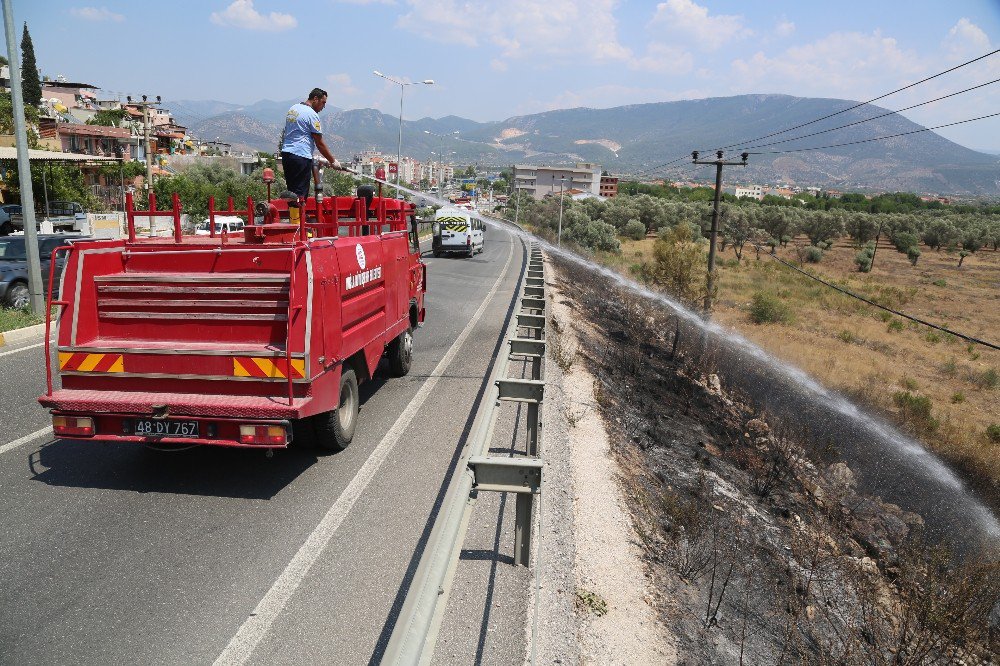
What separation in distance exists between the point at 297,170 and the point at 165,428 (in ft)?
12.6

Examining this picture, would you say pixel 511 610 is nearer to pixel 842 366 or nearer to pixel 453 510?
pixel 453 510

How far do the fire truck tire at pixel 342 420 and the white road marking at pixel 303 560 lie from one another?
1.12ft

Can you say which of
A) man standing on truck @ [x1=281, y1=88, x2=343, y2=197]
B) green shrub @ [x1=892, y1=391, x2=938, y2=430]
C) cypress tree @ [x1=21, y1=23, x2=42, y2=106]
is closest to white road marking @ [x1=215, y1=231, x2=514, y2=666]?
man standing on truck @ [x1=281, y1=88, x2=343, y2=197]

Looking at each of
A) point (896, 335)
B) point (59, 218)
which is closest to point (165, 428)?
point (59, 218)

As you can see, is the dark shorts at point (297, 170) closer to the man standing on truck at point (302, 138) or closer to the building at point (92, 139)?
the man standing on truck at point (302, 138)

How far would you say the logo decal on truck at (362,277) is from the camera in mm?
6180

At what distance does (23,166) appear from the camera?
1198 cm

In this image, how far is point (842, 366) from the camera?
24.2 metres

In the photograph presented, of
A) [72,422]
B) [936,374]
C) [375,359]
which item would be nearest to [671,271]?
[936,374]

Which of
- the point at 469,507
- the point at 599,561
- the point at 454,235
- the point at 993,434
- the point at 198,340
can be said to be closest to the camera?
the point at 469,507

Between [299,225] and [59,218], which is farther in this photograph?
[59,218]

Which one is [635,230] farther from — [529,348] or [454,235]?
[529,348]

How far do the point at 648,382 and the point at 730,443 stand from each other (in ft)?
8.34

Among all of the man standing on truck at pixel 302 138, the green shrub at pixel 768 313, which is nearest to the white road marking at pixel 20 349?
the man standing on truck at pixel 302 138
